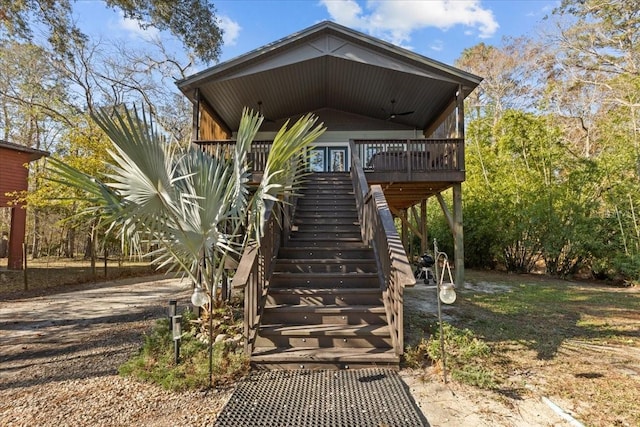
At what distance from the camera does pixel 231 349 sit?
142 inches

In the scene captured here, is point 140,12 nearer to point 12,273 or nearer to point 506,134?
point 12,273

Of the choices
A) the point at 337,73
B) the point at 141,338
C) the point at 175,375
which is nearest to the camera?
the point at 175,375

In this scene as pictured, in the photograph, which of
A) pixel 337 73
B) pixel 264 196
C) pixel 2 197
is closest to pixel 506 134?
pixel 337 73

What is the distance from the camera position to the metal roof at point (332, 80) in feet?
24.3

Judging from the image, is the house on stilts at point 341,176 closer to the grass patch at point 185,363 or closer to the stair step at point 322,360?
the stair step at point 322,360

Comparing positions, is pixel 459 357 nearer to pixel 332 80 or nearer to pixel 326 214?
pixel 326 214

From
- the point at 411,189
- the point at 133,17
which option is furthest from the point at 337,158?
the point at 133,17

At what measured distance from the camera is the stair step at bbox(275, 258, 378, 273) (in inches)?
189

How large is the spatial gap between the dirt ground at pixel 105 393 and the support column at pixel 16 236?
830 centimetres

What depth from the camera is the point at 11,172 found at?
10906mm

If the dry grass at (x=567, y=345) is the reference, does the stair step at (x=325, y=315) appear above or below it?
above

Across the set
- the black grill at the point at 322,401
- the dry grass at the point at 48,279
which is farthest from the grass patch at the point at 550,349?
the dry grass at the point at 48,279

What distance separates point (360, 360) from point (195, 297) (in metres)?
1.70

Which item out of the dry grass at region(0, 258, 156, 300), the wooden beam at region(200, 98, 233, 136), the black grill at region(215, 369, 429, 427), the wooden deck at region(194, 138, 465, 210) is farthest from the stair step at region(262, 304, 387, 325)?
the dry grass at region(0, 258, 156, 300)
